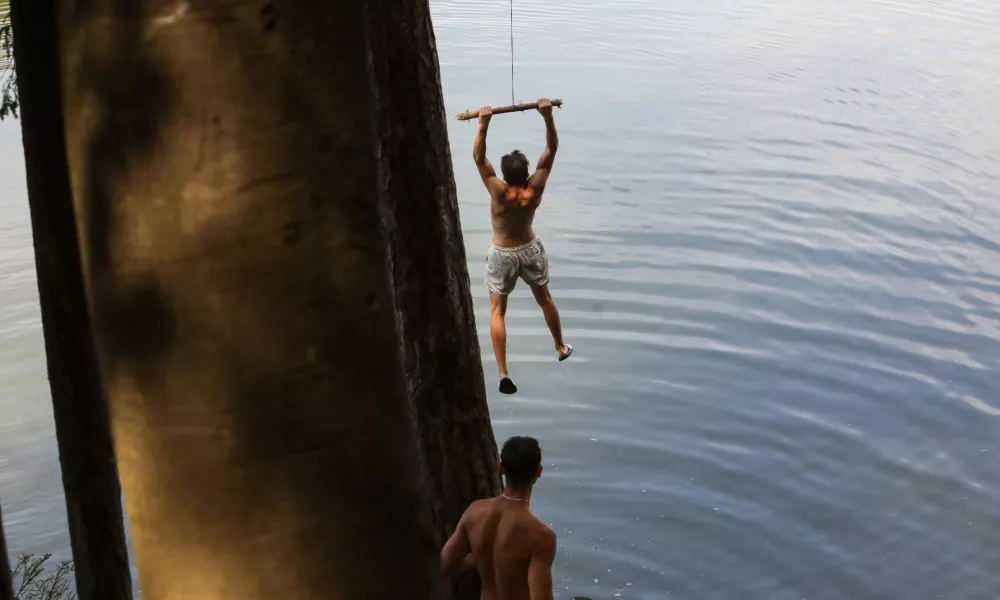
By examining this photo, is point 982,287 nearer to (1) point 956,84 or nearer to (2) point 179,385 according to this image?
(1) point 956,84

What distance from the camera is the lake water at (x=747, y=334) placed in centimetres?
782

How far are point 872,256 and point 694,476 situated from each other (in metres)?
5.44

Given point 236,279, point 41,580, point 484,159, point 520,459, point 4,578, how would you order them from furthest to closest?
1. point 484,159
2. point 41,580
3. point 520,459
4. point 4,578
5. point 236,279

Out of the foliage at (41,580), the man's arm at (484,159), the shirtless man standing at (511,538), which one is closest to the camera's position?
the shirtless man standing at (511,538)

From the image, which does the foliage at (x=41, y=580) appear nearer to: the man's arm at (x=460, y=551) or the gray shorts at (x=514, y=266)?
the gray shorts at (x=514, y=266)

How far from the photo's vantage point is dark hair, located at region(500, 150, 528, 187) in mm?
7801

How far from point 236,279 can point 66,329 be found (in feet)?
4.13

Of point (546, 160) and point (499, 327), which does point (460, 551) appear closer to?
point (546, 160)

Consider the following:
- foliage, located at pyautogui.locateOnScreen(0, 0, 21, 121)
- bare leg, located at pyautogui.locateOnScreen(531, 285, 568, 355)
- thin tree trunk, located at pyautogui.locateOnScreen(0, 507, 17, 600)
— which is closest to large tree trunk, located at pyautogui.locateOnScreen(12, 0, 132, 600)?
thin tree trunk, located at pyautogui.locateOnScreen(0, 507, 17, 600)

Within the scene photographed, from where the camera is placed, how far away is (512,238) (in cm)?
816

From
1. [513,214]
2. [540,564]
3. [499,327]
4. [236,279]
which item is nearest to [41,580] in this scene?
[499,327]

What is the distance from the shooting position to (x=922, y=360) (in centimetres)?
1026

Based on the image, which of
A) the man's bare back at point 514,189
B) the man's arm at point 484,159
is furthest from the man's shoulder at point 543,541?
the man's bare back at point 514,189

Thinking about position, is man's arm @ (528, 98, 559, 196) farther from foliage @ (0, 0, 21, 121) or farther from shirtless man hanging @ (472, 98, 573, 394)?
foliage @ (0, 0, 21, 121)
